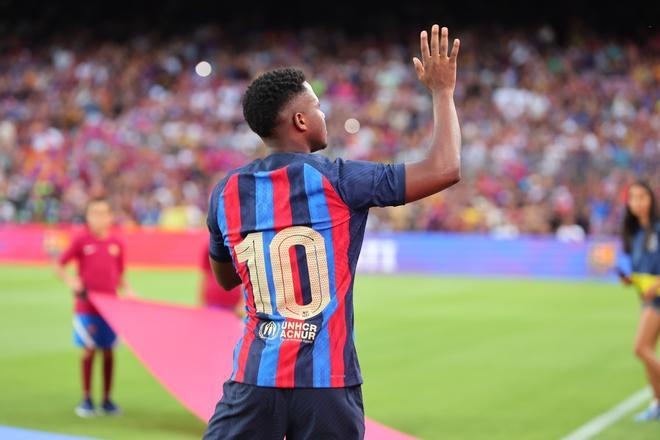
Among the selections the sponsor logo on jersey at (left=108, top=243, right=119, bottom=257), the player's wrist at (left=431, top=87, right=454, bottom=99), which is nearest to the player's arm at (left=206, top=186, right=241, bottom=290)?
the player's wrist at (left=431, top=87, right=454, bottom=99)

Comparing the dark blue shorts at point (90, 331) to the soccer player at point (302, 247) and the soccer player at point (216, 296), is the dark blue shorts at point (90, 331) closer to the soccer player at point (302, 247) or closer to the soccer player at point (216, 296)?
the soccer player at point (216, 296)

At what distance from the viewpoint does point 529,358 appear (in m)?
11.3

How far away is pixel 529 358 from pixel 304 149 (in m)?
8.60

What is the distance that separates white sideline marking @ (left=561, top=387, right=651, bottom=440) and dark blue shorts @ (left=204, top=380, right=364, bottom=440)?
481cm

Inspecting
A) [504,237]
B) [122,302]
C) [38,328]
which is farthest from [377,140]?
[122,302]

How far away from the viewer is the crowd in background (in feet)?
80.0

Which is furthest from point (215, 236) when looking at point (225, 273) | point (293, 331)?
point (293, 331)

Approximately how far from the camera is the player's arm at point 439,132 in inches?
121

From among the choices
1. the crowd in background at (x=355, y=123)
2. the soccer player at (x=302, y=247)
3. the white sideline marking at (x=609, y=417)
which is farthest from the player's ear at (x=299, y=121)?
the crowd in background at (x=355, y=123)

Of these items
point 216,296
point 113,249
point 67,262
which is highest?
point 113,249

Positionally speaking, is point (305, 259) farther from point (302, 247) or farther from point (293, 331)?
point (293, 331)

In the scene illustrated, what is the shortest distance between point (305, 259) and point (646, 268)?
18.3 feet

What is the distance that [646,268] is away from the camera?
798cm

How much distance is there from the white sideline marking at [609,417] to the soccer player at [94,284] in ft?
13.2
